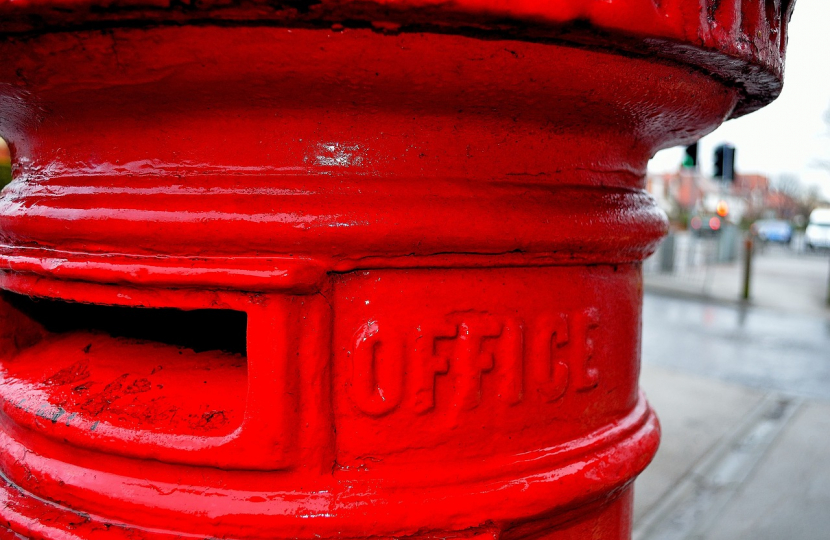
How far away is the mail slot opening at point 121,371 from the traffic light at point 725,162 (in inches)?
394

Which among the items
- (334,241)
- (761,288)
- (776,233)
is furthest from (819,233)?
(334,241)

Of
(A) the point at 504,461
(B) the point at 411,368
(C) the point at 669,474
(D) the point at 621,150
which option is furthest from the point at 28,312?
(C) the point at 669,474

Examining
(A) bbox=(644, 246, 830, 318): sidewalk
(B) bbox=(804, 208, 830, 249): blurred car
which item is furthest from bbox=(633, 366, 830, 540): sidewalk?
(B) bbox=(804, 208, 830, 249): blurred car

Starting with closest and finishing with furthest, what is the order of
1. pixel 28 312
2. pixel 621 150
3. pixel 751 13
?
pixel 751 13
pixel 621 150
pixel 28 312

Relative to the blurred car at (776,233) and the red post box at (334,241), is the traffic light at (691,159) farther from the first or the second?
the blurred car at (776,233)

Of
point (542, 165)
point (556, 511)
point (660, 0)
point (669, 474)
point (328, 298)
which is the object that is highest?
point (660, 0)

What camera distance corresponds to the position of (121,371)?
2.76 feet

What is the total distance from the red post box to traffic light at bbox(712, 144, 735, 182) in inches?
385

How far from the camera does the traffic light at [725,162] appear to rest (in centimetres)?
955

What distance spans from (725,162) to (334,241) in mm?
10287

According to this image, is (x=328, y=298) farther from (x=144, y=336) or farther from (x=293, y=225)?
(x=144, y=336)

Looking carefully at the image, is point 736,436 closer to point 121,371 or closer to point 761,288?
point 121,371

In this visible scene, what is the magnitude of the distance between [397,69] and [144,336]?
0.64 meters

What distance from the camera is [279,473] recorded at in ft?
2.36
